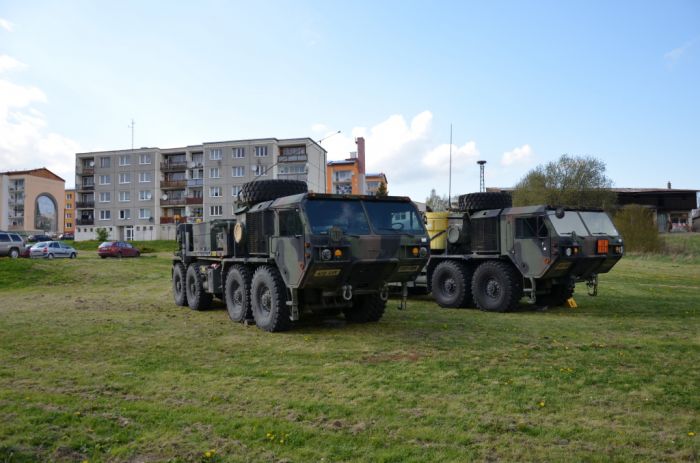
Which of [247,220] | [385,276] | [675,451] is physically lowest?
[675,451]

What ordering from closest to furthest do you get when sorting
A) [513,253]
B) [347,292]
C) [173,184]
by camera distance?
[347,292]
[513,253]
[173,184]

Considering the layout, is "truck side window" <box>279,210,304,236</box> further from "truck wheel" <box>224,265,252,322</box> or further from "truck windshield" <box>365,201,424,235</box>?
"truck wheel" <box>224,265,252,322</box>

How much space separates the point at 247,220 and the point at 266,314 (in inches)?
80.1

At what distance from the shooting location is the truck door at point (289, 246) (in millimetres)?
8867

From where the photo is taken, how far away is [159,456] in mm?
4203

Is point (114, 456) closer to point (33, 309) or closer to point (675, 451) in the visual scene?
point (675, 451)

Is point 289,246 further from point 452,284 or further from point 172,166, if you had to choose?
point 172,166

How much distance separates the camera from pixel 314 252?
8562 millimetres

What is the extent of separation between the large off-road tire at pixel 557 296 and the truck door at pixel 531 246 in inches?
65.4

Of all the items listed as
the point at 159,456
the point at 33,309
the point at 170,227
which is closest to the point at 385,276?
the point at 159,456

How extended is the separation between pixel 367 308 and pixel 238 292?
2.55 metres

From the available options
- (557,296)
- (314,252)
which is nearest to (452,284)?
(557,296)

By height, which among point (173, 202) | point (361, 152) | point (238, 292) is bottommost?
point (238, 292)

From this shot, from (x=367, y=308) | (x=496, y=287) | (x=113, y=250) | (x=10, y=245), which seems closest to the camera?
(x=367, y=308)
